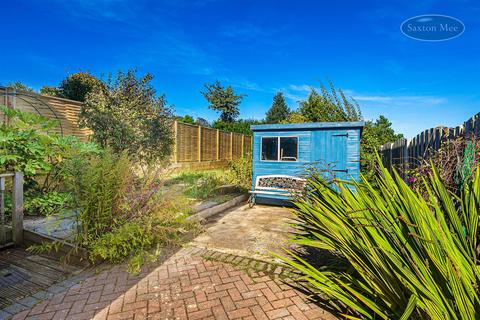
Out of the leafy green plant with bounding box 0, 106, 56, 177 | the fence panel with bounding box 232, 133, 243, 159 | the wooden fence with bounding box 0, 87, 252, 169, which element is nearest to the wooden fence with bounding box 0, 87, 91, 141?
the wooden fence with bounding box 0, 87, 252, 169

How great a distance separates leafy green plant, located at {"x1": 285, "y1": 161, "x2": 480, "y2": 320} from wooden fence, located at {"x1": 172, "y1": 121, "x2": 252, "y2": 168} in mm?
8276

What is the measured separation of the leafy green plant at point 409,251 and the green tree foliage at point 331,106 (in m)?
8.28

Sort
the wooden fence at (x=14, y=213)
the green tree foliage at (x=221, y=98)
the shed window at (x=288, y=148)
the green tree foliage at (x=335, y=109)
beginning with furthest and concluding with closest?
the green tree foliage at (x=221, y=98), the green tree foliage at (x=335, y=109), the shed window at (x=288, y=148), the wooden fence at (x=14, y=213)

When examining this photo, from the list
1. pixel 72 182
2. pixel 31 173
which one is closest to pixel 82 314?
pixel 72 182

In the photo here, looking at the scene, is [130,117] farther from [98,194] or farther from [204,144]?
[204,144]

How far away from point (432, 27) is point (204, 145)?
39.0 feet

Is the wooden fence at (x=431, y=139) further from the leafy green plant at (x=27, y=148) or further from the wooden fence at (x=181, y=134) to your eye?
the wooden fence at (x=181, y=134)

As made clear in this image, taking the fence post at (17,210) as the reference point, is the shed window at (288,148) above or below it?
above

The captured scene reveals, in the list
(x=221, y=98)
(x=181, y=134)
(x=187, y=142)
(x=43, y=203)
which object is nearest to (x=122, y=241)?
(x=43, y=203)

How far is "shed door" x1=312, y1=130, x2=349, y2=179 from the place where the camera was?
5902 millimetres

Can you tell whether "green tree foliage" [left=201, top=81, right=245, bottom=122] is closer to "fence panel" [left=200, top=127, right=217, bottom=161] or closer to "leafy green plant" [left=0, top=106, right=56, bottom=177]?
"fence panel" [left=200, top=127, right=217, bottom=161]

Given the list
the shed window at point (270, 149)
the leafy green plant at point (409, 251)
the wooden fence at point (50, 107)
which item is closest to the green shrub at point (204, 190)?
the shed window at point (270, 149)

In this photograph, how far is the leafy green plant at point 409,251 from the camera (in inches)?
50.6

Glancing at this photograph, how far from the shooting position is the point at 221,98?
27.8m
